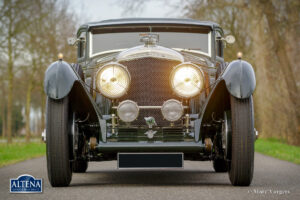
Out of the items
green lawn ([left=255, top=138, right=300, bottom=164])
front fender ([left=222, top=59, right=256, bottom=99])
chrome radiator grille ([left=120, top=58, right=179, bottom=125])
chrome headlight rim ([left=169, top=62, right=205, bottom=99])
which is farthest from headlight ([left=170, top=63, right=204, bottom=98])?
green lawn ([left=255, top=138, right=300, bottom=164])

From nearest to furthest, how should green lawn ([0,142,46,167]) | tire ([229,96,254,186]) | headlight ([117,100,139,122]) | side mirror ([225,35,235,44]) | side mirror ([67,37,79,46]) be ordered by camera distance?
tire ([229,96,254,186]), headlight ([117,100,139,122]), side mirror ([225,35,235,44]), side mirror ([67,37,79,46]), green lawn ([0,142,46,167])

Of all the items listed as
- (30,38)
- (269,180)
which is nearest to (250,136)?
(269,180)

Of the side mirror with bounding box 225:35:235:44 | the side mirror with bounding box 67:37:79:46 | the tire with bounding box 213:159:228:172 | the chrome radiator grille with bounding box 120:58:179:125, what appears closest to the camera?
the chrome radiator grille with bounding box 120:58:179:125

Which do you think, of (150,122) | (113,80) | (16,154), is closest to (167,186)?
(150,122)

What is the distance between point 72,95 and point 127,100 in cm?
62

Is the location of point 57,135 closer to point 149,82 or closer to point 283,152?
point 149,82

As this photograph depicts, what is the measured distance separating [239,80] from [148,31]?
93.9 inches

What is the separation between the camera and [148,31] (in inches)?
321

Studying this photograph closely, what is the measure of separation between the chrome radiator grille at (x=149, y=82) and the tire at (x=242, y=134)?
101 centimetres

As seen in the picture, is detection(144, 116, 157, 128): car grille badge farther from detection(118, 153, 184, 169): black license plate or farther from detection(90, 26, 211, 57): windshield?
detection(90, 26, 211, 57): windshield

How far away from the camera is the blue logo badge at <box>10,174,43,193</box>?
5.83 meters

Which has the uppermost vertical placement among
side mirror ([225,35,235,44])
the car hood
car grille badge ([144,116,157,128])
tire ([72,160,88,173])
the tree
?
the tree

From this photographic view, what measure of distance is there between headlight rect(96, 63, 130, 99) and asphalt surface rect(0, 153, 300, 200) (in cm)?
106

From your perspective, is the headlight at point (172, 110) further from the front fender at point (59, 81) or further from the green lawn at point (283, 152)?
the green lawn at point (283, 152)
